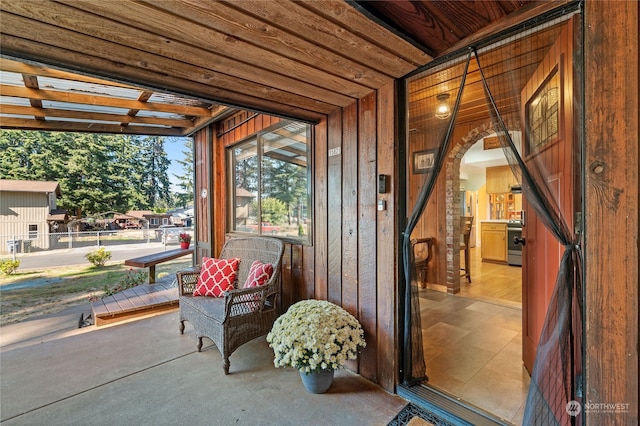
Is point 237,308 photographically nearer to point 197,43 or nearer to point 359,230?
point 359,230

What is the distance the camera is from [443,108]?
5.89ft

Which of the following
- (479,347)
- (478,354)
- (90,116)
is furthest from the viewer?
(90,116)

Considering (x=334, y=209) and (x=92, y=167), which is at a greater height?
(x=92, y=167)

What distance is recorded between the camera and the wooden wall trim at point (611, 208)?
105 cm

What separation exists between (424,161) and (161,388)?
2582mm

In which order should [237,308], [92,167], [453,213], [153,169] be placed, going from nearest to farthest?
[237,308] → [453,213] → [92,167] → [153,169]

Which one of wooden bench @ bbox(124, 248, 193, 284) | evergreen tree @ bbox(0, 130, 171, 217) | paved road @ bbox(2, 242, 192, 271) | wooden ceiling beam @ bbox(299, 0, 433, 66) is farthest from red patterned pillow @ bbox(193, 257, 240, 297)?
evergreen tree @ bbox(0, 130, 171, 217)

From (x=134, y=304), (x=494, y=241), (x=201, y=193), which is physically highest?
(x=201, y=193)

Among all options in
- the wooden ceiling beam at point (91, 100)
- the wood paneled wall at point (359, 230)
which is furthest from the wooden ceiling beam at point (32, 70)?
the wood paneled wall at point (359, 230)

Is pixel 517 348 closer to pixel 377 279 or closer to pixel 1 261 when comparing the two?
pixel 377 279

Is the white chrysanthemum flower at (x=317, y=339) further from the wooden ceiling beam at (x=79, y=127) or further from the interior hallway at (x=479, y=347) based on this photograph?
the wooden ceiling beam at (x=79, y=127)

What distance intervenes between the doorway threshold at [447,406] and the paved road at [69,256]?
7.33m

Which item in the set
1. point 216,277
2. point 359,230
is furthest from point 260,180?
point 359,230

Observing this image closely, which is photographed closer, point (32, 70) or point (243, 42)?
point (243, 42)
